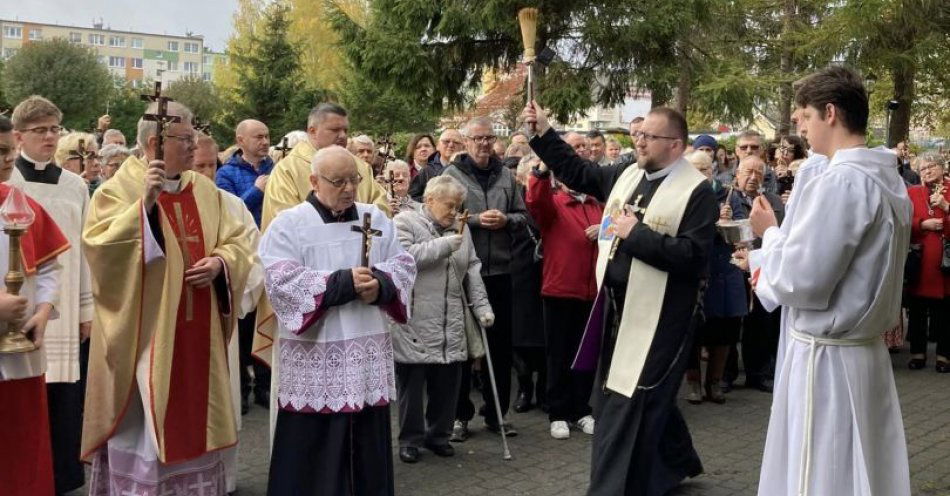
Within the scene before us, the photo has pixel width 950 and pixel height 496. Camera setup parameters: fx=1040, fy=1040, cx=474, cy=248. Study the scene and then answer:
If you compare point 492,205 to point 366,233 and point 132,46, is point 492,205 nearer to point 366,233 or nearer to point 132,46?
point 366,233

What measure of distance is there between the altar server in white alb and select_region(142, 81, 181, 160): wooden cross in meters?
2.88

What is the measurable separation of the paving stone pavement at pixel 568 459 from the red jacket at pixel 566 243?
3.47ft

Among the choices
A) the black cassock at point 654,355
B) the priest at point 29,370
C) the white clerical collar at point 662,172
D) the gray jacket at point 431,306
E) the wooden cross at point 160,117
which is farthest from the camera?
the gray jacket at point 431,306

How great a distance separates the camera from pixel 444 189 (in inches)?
269

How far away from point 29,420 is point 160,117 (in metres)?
1.58

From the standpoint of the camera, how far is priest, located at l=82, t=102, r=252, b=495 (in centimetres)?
525

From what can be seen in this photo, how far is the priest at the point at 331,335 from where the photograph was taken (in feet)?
16.8

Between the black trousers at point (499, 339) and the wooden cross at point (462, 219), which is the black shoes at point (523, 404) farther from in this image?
the wooden cross at point (462, 219)

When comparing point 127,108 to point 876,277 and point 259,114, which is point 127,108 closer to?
point 259,114

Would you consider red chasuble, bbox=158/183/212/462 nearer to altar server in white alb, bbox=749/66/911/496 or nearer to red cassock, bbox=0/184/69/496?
red cassock, bbox=0/184/69/496

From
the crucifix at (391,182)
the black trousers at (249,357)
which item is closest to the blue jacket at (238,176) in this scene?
the black trousers at (249,357)

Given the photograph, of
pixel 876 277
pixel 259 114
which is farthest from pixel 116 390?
pixel 259 114

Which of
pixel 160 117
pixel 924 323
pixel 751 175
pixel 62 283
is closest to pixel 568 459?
pixel 751 175

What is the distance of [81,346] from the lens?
6.91 m
